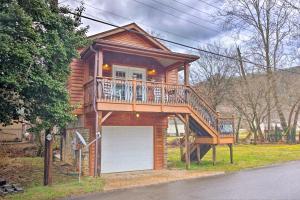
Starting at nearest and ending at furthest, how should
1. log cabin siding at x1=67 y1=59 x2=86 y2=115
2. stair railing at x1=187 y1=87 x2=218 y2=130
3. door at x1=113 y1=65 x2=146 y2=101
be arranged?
door at x1=113 y1=65 x2=146 y2=101 → log cabin siding at x1=67 y1=59 x2=86 y2=115 → stair railing at x1=187 y1=87 x2=218 y2=130

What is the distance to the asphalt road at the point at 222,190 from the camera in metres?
8.30

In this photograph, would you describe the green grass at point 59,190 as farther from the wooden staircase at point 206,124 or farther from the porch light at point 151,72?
the porch light at point 151,72

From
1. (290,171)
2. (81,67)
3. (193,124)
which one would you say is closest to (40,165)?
(81,67)

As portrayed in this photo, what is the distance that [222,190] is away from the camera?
9133mm

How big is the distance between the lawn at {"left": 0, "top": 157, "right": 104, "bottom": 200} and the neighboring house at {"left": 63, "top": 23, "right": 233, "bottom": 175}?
1.27 meters

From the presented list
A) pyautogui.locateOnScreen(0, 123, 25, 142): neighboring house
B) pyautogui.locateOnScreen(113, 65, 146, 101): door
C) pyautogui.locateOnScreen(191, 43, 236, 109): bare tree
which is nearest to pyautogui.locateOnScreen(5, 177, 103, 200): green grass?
pyautogui.locateOnScreen(113, 65, 146, 101): door

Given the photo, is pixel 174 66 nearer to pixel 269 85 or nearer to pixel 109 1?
pixel 109 1

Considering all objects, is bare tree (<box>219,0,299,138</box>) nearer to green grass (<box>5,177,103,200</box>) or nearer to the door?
the door

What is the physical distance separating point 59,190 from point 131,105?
4.53 m

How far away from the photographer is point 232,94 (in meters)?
31.8

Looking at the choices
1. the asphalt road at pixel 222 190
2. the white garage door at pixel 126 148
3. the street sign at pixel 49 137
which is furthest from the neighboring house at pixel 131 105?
the asphalt road at pixel 222 190

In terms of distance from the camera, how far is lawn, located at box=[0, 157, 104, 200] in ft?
28.3

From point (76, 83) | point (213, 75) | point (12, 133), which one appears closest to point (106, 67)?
point (76, 83)

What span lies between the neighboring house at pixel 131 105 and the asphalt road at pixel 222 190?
9.76ft
